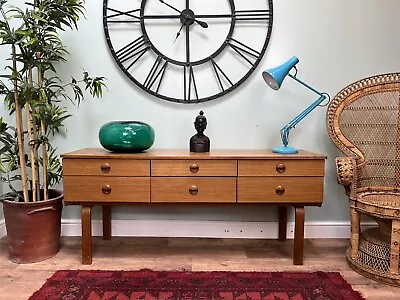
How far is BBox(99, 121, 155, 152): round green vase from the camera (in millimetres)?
2053

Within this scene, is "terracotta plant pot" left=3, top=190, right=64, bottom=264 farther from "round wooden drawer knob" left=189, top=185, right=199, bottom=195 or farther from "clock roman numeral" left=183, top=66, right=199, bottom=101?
"clock roman numeral" left=183, top=66, right=199, bottom=101

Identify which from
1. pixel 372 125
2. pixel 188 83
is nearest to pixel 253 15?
pixel 188 83

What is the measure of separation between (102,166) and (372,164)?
5.31 ft

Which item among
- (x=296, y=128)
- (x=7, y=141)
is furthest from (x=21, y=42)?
(x=296, y=128)

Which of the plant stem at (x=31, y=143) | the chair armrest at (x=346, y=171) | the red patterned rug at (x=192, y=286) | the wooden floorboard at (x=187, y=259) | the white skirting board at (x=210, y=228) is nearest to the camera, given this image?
the red patterned rug at (x=192, y=286)

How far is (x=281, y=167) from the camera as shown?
2023 mm

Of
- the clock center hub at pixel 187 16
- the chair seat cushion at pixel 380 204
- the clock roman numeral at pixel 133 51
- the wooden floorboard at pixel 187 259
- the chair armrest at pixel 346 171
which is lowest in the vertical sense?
the wooden floorboard at pixel 187 259

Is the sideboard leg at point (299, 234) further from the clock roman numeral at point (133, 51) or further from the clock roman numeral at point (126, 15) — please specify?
the clock roman numeral at point (126, 15)

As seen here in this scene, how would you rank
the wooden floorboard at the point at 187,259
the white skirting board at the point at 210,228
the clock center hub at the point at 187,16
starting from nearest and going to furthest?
the wooden floorboard at the point at 187,259 → the clock center hub at the point at 187,16 → the white skirting board at the point at 210,228

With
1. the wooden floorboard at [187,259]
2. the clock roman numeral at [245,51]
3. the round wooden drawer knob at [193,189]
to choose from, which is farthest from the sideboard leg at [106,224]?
the clock roman numeral at [245,51]

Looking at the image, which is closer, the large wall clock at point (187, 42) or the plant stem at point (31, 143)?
the plant stem at point (31, 143)

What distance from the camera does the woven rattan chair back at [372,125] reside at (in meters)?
2.20

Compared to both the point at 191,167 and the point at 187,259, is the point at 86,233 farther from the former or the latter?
the point at 191,167

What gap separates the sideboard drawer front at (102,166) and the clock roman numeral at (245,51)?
38.9 inches
